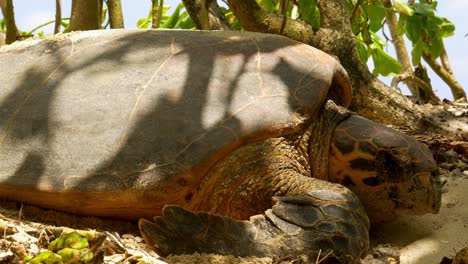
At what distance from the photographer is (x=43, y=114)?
10.3ft

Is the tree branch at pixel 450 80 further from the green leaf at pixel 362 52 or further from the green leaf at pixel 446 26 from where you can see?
the green leaf at pixel 446 26

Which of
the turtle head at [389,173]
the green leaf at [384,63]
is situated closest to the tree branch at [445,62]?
the green leaf at [384,63]

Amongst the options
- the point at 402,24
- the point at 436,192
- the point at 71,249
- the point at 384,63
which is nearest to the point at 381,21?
the point at 402,24

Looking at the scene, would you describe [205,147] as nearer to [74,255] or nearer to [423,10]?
[74,255]

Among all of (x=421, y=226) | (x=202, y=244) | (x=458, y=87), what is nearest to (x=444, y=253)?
(x=421, y=226)

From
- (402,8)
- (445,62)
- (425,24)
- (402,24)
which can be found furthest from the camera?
(445,62)

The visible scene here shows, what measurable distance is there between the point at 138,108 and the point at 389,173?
1297mm

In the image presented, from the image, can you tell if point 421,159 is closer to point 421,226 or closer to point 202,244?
point 421,226

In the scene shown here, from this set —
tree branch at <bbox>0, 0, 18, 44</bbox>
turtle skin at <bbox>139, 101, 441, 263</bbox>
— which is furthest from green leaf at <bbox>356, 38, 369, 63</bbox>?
tree branch at <bbox>0, 0, 18, 44</bbox>

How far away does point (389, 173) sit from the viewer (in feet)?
10.4

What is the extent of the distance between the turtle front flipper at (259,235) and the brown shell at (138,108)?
359 millimetres

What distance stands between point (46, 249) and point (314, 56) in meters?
1.95

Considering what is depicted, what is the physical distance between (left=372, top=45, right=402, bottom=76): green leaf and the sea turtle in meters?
2.46

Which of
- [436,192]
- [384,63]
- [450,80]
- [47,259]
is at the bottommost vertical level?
[450,80]
